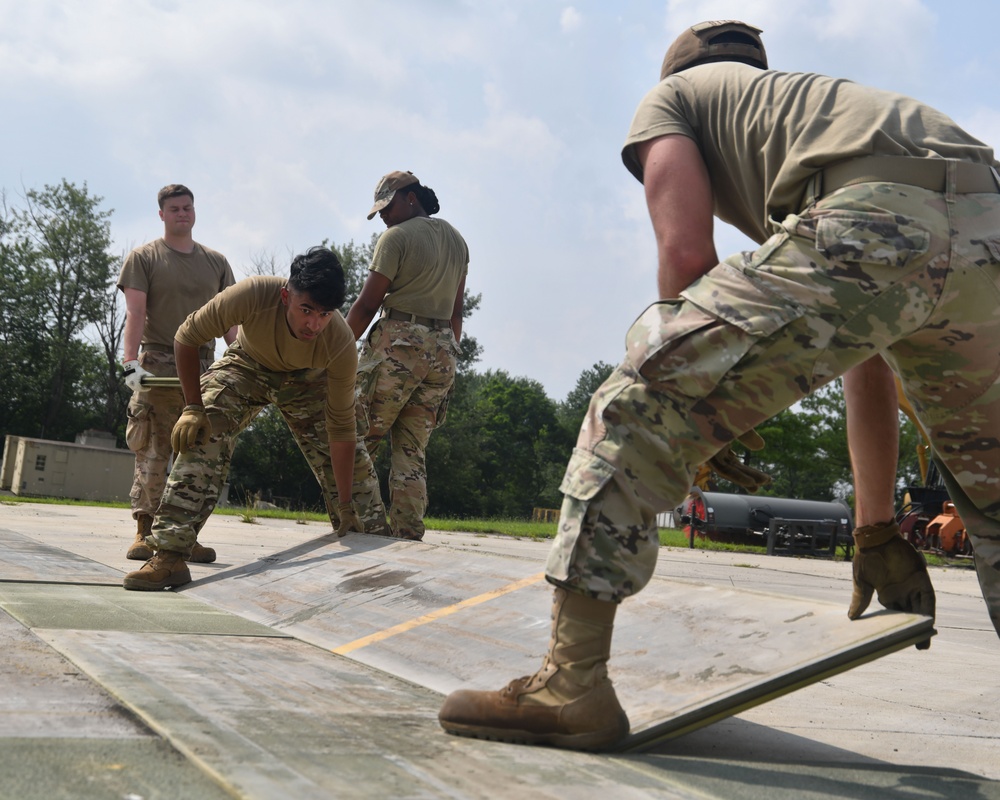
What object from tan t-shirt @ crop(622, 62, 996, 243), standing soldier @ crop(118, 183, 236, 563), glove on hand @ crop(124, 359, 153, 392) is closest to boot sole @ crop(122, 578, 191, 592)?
standing soldier @ crop(118, 183, 236, 563)

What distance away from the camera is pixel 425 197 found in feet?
21.2

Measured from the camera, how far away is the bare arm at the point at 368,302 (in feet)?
20.1

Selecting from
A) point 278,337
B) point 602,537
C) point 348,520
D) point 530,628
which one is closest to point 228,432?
point 278,337

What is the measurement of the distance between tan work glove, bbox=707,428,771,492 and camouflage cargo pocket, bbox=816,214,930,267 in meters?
0.43

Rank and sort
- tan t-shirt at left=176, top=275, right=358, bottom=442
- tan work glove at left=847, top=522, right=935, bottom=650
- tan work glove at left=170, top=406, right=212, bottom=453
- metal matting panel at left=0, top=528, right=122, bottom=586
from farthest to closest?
tan t-shirt at left=176, top=275, right=358, bottom=442
tan work glove at left=170, top=406, right=212, bottom=453
metal matting panel at left=0, top=528, right=122, bottom=586
tan work glove at left=847, top=522, right=935, bottom=650

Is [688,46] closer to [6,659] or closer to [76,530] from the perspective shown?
[6,659]

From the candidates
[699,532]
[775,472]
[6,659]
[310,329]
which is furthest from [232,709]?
[775,472]

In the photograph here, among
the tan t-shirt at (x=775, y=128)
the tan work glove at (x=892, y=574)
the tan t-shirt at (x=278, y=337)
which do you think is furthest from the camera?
the tan t-shirt at (x=278, y=337)

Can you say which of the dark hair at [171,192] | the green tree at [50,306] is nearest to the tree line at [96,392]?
the green tree at [50,306]

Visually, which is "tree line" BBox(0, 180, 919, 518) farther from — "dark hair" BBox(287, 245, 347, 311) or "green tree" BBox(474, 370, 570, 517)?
"dark hair" BBox(287, 245, 347, 311)

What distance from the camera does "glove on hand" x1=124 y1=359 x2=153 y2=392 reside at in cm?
604

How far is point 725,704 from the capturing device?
2.03 meters

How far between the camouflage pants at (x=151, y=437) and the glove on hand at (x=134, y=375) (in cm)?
6

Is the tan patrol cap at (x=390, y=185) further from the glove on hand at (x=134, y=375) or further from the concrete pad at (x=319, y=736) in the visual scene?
the concrete pad at (x=319, y=736)
